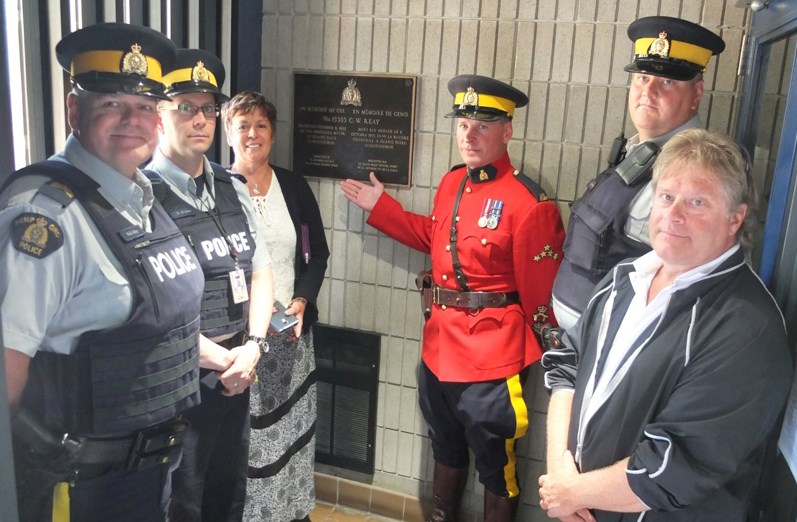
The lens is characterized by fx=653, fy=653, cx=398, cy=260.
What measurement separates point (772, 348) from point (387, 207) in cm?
167

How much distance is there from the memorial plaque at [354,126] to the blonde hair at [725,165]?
1.46 m

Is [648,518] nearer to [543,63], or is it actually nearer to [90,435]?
[90,435]

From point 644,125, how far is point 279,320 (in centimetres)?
133

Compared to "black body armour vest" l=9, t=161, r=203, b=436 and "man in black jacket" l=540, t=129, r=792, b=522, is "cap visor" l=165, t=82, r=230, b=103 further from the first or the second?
"man in black jacket" l=540, t=129, r=792, b=522

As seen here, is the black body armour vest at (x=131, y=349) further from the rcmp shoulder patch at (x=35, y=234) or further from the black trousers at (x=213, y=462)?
the black trousers at (x=213, y=462)

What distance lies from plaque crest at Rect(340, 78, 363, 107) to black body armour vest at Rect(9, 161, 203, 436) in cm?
147

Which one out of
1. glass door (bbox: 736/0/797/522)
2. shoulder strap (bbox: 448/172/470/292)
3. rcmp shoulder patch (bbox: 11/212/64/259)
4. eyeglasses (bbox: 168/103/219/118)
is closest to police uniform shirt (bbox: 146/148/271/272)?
eyeglasses (bbox: 168/103/219/118)

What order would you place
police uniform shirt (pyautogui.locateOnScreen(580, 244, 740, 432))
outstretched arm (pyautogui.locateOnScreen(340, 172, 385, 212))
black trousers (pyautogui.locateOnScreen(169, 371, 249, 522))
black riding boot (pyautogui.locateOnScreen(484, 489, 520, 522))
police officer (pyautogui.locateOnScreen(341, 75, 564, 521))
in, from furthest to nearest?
1. outstretched arm (pyautogui.locateOnScreen(340, 172, 385, 212))
2. black riding boot (pyautogui.locateOnScreen(484, 489, 520, 522))
3. police officer (pyautogui.locateOnScreen(341, 75, 564, 521))
4. black trousers (pyautogui.locateOnScreen(169, 371, 249, 522))
5. police uniform shirt (pyautogui.locateOnScreen(580, 244, 740, 432))

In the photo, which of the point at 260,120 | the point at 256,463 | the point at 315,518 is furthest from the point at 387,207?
the point at 315,518

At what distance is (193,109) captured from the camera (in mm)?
1592


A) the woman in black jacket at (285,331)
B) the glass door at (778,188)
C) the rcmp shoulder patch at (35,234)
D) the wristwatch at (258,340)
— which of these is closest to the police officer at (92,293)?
the rcmp shoulder patch at (35,234)

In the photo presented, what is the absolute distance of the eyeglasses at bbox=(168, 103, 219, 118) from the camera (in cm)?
155

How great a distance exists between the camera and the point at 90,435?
1.30 meters

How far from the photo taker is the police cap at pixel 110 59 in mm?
1203
